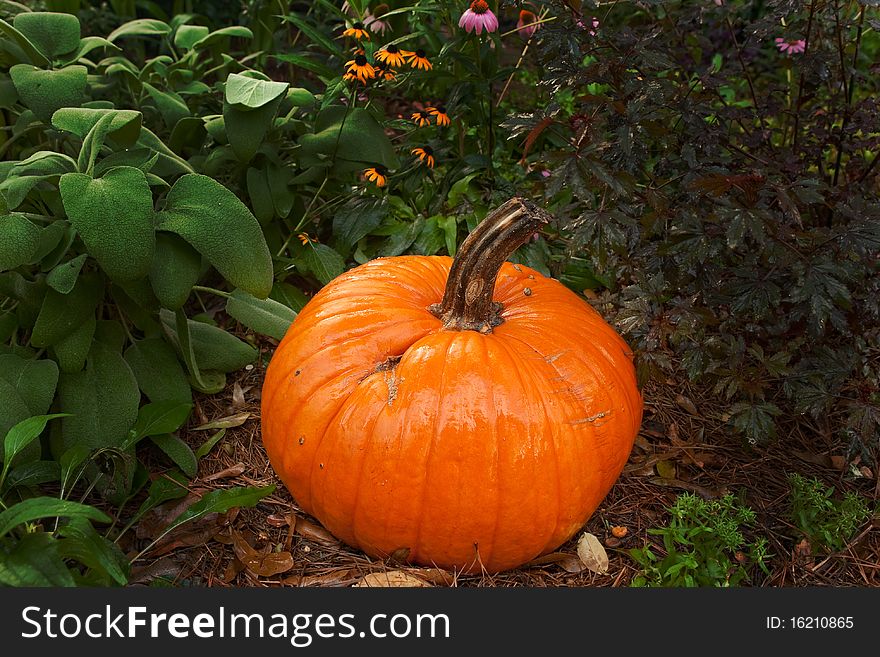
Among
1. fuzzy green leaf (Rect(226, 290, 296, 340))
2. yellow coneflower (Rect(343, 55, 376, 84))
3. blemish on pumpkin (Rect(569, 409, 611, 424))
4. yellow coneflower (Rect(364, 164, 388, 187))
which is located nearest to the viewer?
blemish on pumpkin (Rect(569, 409, 611, 424))

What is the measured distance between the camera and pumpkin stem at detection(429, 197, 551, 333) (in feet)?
7.00

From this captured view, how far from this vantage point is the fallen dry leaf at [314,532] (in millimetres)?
2312

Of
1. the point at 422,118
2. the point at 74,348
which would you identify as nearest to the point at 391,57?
the point at 422,118

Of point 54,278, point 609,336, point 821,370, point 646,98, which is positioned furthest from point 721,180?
point 54,278

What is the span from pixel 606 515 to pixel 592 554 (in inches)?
6.7

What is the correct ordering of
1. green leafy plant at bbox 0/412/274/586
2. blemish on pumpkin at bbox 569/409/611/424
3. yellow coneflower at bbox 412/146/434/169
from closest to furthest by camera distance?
green leafy plant at bbox 0/412/274/586 < blemish on pumpkin at bbox 569/409/611/424 < yellow coneflower at bbox 412/146/434/169

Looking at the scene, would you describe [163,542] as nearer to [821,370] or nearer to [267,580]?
[267,580]

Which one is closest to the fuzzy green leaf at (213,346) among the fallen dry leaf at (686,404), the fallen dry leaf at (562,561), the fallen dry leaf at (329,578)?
the fallen dry leaf at (329,578)

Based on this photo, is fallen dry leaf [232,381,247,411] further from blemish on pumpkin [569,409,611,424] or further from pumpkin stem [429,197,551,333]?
blemish on pumpkin [569,409,611,424]

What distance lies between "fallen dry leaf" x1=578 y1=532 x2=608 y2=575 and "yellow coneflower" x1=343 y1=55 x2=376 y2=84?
1.60 m

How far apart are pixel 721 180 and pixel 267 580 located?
1511 mm

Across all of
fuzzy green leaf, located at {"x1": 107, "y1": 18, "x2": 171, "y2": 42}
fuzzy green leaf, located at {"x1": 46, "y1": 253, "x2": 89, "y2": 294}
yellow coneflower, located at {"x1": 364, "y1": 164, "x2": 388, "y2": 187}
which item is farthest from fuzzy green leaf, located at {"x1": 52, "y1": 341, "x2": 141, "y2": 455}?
fuzzy green leaf, located at {"x1": 107, "y1": 18, "x2": 171, "y2": 42}

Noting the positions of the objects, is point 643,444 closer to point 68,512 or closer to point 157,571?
point 157,571

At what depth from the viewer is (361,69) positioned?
9.29ft
